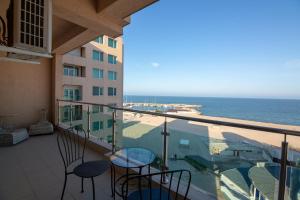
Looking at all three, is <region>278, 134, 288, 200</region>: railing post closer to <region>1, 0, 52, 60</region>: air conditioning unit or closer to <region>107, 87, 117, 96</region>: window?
<region>1, 0, 52, 60</region>: air conditioning unit

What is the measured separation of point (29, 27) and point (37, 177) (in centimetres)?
210

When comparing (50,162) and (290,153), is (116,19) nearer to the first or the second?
(50,162)

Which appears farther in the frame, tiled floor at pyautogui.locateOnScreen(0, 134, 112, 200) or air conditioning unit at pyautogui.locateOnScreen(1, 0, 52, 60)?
tiled floor at pyautogui.locateOnScreen(0, 134, 112, 200)

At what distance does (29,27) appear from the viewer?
1.68m

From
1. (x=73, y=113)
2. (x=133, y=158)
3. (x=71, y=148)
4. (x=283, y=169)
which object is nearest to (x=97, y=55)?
(x=73, y=113)

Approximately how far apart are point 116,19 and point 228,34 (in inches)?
569

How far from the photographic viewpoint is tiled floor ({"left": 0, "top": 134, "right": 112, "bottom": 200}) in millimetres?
2018

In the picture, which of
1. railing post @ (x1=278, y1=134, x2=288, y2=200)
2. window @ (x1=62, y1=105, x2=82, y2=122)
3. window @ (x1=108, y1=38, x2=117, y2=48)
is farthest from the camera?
window @ (x1=108, y1=38, x2=117, y2=48)

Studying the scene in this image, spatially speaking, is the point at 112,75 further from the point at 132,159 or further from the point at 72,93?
the point at 132,159

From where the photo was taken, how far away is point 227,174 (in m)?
1.93

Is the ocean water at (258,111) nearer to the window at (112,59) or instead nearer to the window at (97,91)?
the window at (112,59)

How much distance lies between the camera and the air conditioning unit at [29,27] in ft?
5.27

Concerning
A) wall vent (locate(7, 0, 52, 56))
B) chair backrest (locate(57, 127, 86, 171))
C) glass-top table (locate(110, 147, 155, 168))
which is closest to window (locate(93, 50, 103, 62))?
chair backrest (locate(57, 127, 86, 171))

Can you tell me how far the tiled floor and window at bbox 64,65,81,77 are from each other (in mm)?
10964
